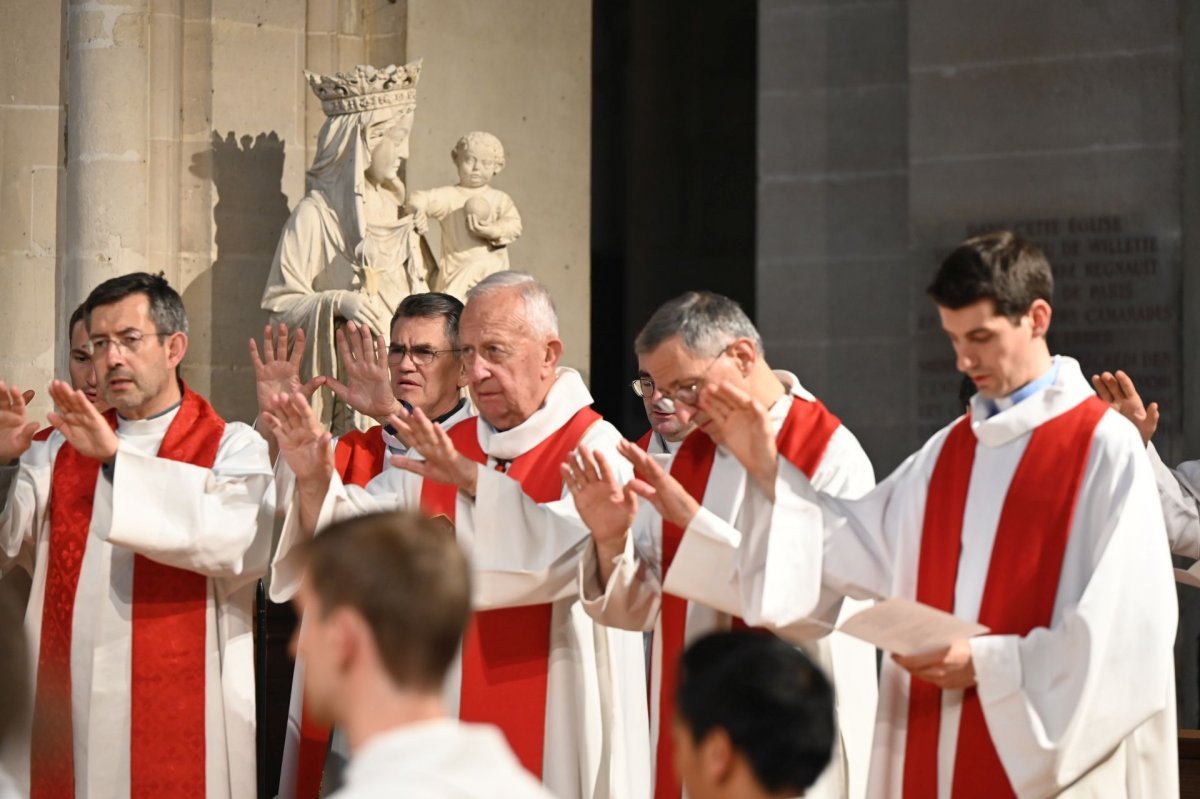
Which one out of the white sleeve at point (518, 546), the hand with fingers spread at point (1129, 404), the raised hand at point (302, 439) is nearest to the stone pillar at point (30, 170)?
the raised hand at point (302, 439)

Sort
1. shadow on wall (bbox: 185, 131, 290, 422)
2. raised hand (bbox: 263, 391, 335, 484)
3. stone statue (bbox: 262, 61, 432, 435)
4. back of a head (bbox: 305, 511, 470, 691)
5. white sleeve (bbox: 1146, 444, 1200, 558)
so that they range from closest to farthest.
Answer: back of a head (bbox: 305, 511, 470, 691) → raised hand (bbox: 263, 391, 335, 484) → white sleeve (bbox: 1146, 444, 1200, 558) → stone statue (bbox: 262, 61, 432, 435) → shadow on wall (bbox: 185, 131, 290, 422)

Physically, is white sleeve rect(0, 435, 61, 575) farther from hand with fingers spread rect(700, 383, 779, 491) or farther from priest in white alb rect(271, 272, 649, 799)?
hand with fingers spread rect(700, 383, 779, 491)

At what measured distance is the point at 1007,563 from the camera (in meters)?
3.89

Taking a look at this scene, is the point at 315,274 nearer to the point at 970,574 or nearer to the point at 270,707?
the point at 270,707

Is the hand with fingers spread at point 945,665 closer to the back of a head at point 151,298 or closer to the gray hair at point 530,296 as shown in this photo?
the gray hair at point 530,296

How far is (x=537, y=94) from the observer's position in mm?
9797

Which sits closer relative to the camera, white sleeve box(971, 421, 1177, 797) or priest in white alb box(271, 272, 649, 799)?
white sleeve box(971, 421, 1177, 797)

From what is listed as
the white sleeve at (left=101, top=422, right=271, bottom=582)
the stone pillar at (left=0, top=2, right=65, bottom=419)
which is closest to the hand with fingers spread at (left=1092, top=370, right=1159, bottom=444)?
the white sleeve at (left=101, top=422, right=271, bottom=582)

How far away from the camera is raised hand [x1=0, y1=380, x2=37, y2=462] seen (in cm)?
523

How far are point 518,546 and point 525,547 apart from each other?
19 millimetres

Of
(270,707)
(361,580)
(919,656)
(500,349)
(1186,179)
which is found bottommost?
(270,707)

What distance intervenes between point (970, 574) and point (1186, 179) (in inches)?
188

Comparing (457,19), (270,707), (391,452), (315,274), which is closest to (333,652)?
(391,452)

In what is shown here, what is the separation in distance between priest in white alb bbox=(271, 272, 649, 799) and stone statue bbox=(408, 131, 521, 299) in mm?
3657
